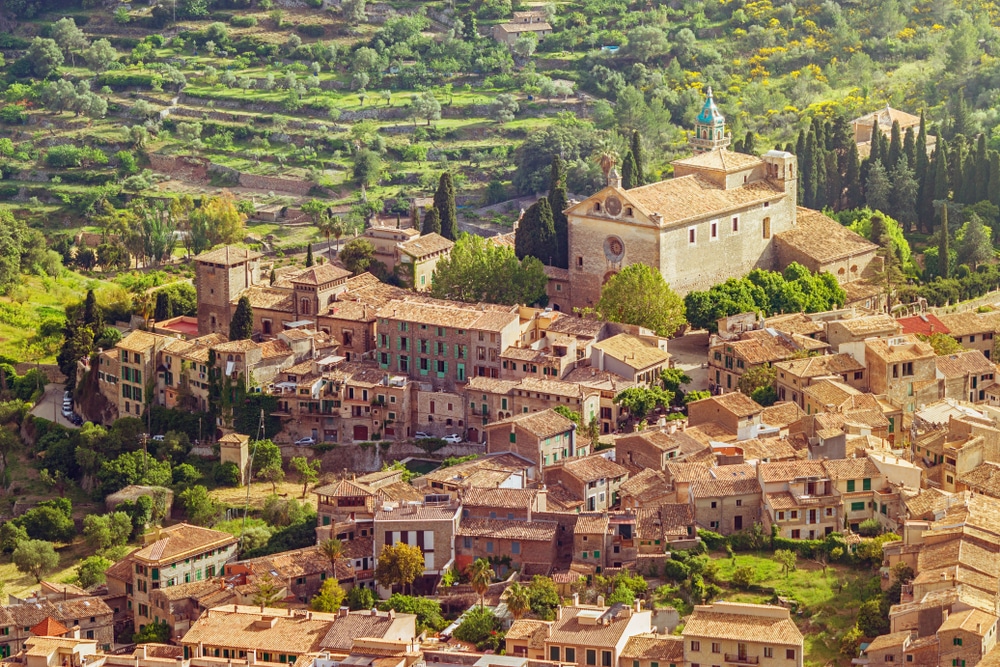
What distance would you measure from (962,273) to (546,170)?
89.2ft

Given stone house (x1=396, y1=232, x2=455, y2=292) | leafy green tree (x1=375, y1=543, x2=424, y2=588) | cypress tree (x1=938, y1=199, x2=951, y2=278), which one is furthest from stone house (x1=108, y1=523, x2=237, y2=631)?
cypress tree (x1=938, y1=199, x2=951, y2=278)

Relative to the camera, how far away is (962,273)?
4151 inches

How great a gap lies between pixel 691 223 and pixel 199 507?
22.9 meters

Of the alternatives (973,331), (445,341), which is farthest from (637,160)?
(973,331)

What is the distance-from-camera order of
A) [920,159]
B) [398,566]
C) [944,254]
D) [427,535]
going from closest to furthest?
[398,566], [427,535], [944,254], [920,159]

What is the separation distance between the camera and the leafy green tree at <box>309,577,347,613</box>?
7888cm

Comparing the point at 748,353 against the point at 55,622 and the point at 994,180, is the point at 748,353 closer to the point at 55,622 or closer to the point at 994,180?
the point at 994,180

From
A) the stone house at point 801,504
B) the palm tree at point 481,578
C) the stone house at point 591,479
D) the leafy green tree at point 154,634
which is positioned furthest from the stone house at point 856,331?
the leafy green tree at point 154,634

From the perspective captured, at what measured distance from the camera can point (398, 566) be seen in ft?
260

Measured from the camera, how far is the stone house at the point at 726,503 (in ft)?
265

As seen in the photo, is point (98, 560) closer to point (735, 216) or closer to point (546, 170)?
point (735, 216)

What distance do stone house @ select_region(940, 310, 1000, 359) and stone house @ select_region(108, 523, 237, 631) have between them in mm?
28309

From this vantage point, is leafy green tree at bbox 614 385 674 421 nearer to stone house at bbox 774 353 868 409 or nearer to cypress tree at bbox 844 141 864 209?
stone house at bbox 774 353 868 409

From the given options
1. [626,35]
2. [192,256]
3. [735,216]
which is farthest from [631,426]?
[626,35]
